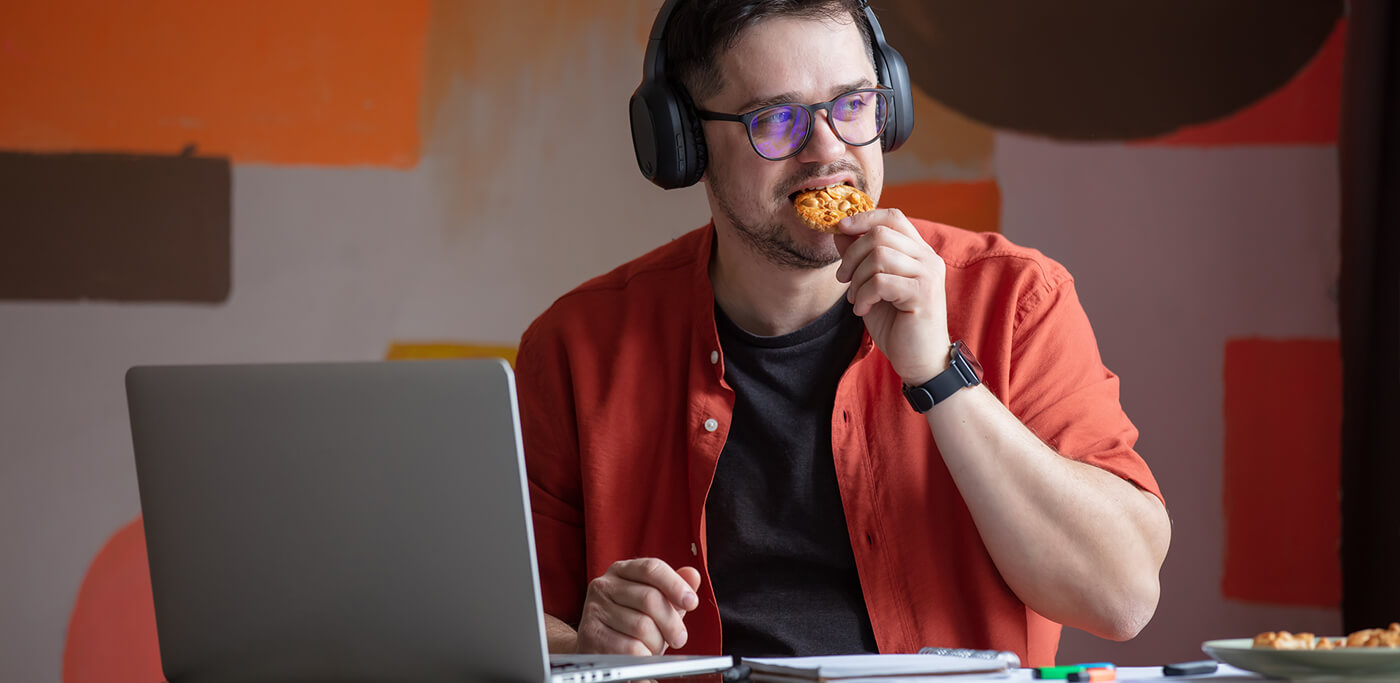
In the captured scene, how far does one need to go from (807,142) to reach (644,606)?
0.77m

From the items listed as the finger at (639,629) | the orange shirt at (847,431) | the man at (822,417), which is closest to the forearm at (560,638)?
the man at (822,417)

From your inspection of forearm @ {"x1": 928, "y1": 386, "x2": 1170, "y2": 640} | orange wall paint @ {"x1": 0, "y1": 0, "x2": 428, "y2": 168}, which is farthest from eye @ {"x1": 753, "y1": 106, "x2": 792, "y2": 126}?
orange wall paint @ {"x1": 0, "y1": 0, "x2": 428, "y2": 168}

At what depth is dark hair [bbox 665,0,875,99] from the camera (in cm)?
169

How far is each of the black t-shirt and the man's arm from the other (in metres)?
0.25

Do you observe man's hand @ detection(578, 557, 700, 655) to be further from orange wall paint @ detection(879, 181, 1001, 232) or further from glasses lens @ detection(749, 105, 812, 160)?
orange wall paint @ detection(879, 181, 1001, 232)

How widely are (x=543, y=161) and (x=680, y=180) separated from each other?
1.14 meters

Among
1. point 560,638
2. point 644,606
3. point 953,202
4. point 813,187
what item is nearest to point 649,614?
point 644,606

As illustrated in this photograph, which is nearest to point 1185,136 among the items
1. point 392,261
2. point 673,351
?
point 673,351

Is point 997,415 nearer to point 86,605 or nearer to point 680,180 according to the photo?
point 680,180

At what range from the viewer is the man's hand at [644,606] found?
1.12m

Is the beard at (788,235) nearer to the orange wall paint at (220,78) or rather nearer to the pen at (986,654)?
the pen at (986,654)

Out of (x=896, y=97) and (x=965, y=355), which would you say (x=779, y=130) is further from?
(x=965, y=355)

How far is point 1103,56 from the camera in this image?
2.61 metres

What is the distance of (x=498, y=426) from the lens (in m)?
0.90
